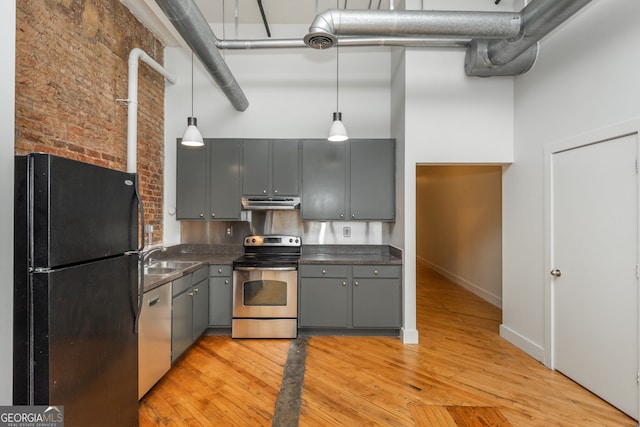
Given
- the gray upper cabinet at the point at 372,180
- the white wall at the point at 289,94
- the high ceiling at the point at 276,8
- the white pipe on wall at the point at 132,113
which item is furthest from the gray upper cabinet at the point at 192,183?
the gray upper cabinet at the point at 372,180

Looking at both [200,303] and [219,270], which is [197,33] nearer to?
[219,270]

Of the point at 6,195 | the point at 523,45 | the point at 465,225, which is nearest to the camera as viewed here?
the point at 6,195

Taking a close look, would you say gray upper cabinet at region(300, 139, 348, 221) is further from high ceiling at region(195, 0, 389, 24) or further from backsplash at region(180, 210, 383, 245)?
high ceiling at region(195, 0, 389, 24)

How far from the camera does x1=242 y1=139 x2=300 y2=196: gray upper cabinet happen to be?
3.72 metres

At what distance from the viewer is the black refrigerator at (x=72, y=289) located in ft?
4.15

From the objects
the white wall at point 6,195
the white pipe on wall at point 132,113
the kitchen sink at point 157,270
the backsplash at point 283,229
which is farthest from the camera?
the backsplash at point 283,229

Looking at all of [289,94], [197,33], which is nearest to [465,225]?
[289,94]

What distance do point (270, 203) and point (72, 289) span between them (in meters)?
2.37

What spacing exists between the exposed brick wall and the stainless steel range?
1415 mm

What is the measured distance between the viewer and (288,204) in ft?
11.8

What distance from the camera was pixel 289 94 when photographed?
3996 millimetres

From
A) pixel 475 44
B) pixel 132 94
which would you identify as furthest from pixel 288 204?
pixel 475 44

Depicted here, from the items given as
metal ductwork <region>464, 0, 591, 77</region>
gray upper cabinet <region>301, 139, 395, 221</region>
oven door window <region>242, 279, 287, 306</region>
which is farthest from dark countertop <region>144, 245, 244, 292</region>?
metal ductwork <region>464, 0, 591, 77</region>

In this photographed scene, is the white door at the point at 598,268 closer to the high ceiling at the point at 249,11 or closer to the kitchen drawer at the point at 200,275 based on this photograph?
the high ceiling at the point at 249,11
